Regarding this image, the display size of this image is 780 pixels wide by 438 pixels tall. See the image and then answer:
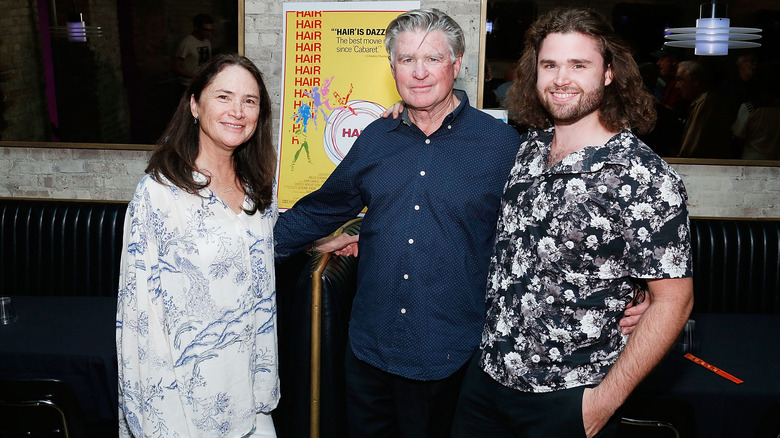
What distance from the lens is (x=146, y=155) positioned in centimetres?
408

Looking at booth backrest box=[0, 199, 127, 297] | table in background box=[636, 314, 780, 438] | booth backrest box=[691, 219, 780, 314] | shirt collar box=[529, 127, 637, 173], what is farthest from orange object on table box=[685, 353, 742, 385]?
booth backrest box=[0, 199, 127, 297]

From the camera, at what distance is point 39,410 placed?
7.77ft

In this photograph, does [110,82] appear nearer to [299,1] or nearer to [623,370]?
[299,1]

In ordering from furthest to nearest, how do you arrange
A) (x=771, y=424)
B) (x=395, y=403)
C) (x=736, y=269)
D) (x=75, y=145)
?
1. (x=75, y=145)
2. (x=736, y=269)
3. (x=771, y=424)
4. (x=395, y=403)

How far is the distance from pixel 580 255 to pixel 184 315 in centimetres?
103

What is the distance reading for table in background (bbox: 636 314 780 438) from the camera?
85.7 inches

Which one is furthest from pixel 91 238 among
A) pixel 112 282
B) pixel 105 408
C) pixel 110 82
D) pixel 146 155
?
pixel 105 408

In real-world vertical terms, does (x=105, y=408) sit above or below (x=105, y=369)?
below

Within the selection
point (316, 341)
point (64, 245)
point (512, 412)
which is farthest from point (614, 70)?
point (64, 245)

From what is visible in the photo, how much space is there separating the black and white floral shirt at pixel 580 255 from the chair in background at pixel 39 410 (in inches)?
63.0

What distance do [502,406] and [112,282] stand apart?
279cm

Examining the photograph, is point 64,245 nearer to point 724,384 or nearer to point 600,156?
point 600,156

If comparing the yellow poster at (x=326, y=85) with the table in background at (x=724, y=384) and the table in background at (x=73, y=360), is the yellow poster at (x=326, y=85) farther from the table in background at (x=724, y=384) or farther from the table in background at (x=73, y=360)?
the table in background at (x=724, y=384)

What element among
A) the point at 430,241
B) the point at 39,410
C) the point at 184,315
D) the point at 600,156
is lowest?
the point at 39,410
